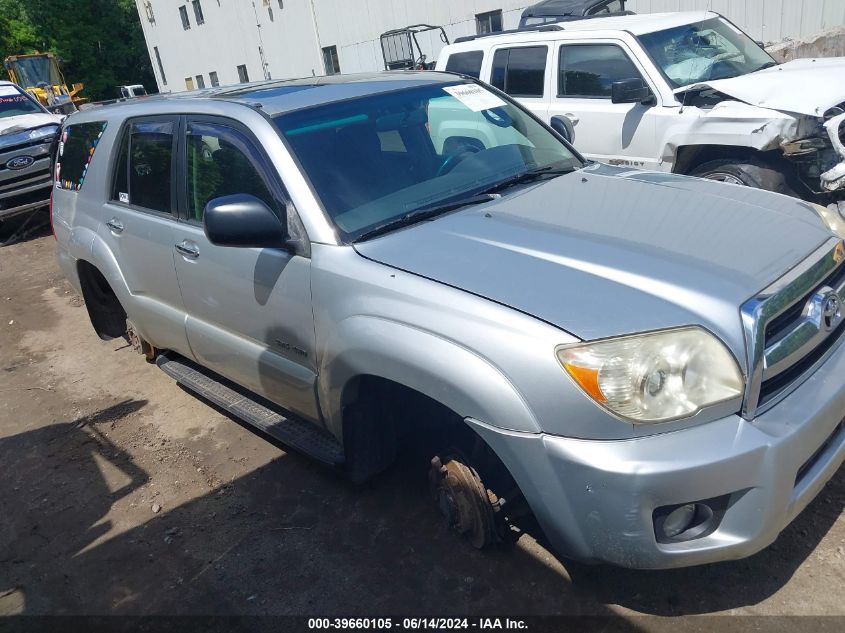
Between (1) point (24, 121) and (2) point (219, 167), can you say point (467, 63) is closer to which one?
(2) point (219, 167)

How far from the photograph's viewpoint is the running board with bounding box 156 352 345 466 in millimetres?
3266

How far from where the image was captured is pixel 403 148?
11.0ft

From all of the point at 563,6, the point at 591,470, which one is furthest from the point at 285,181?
the point at 563,6

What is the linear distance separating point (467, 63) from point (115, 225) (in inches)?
177

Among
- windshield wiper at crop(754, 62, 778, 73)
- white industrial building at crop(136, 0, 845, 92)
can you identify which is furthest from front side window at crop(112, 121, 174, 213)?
white industrial building at crop(136, 0, 845, 92)

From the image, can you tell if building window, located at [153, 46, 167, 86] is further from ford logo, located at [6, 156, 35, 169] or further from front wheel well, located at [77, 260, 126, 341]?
front wheel well, located at [77, 260, 126, 341]

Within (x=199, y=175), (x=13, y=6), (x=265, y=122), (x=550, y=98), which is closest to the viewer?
(x=265, y=122)

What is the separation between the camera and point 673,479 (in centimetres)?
208

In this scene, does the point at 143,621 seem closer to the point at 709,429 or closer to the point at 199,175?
the point at 199,175

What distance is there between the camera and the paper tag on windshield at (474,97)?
3.78 meters

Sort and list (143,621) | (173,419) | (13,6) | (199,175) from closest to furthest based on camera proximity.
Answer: (143,621)
(199,175)
(173,419)
(13,6)

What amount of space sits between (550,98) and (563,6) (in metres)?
3.46

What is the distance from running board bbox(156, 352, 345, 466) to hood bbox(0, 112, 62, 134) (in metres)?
7.96

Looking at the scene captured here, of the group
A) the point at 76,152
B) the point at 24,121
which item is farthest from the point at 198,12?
the point at 76,152
